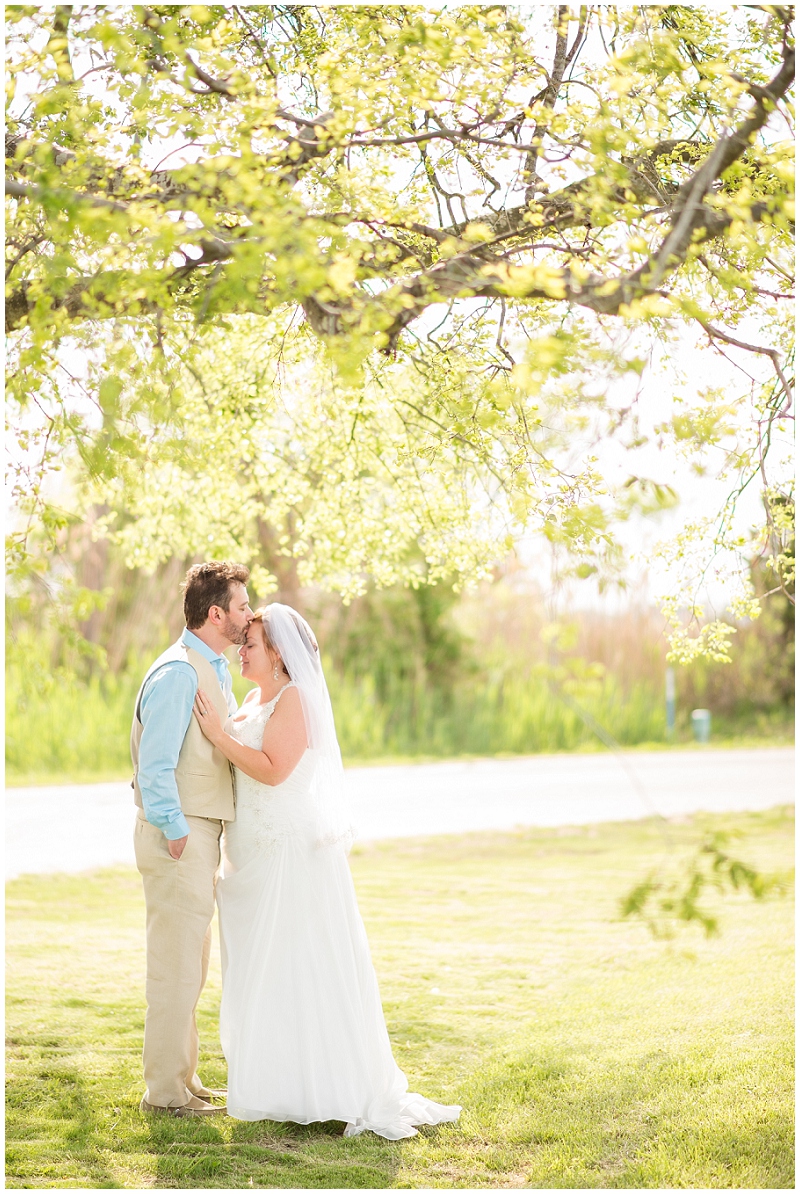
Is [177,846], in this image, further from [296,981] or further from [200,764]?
[296,981]

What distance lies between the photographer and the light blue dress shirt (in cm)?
430

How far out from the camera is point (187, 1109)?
4578 mm

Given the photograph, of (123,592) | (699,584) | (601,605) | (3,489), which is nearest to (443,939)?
(699,584)

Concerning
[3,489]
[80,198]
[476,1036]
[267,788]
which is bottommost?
[476,1036]

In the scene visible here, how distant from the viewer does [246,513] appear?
6570mm

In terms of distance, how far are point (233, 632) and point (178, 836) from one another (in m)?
0.85

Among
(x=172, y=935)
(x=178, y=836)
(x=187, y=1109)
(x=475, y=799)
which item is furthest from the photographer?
(x=475, y=799)

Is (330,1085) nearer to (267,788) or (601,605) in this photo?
(267,788)

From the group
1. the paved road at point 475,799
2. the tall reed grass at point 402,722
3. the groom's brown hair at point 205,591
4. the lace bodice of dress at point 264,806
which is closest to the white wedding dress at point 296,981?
the lace bodice of dress at point 264,806

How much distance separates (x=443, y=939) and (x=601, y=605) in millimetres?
11463

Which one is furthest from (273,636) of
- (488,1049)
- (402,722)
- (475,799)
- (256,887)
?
(402,722)

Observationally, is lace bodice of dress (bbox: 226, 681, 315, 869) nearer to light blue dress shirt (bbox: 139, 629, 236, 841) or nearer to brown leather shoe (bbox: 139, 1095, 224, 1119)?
light blue dress shirt (bbox: 139, 629, 236, 841)

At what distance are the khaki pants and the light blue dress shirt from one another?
14 cm

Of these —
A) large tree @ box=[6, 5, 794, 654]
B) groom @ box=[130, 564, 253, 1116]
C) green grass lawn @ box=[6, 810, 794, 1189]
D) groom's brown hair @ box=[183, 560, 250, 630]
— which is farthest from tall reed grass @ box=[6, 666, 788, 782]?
groom's brown hair @ box=[183, 560, 250, 630]
